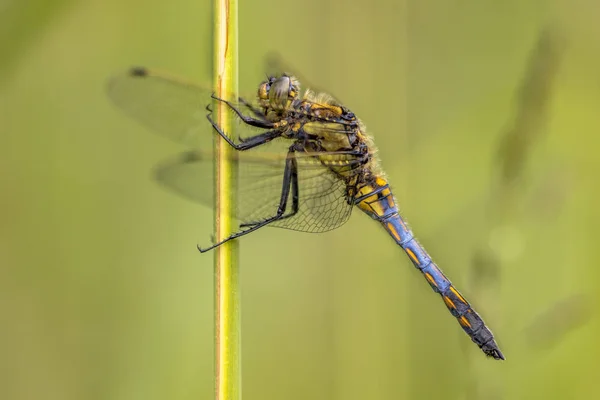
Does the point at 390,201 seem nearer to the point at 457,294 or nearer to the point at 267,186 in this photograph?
the point at 457,294

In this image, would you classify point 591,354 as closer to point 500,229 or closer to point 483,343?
point 483,343

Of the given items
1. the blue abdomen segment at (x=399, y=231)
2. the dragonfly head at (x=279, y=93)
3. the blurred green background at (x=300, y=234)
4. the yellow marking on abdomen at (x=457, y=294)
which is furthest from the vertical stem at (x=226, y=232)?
the yellow marking on abdomen at (x=457, y=294)

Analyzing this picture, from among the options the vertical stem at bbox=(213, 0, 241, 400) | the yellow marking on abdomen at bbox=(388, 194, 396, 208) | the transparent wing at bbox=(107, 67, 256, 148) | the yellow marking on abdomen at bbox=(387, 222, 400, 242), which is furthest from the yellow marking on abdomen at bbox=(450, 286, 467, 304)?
the vertical stem at bbox=(213, 0, 241, 400)

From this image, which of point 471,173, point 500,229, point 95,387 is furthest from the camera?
point 471,173

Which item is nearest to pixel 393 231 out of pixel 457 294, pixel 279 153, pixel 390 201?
pixel 390 201

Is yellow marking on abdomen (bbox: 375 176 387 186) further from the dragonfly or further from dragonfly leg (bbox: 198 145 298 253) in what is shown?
dragonfly leg (bbox: 198 145 298 253)

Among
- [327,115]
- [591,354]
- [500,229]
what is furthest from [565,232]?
[327,115]
